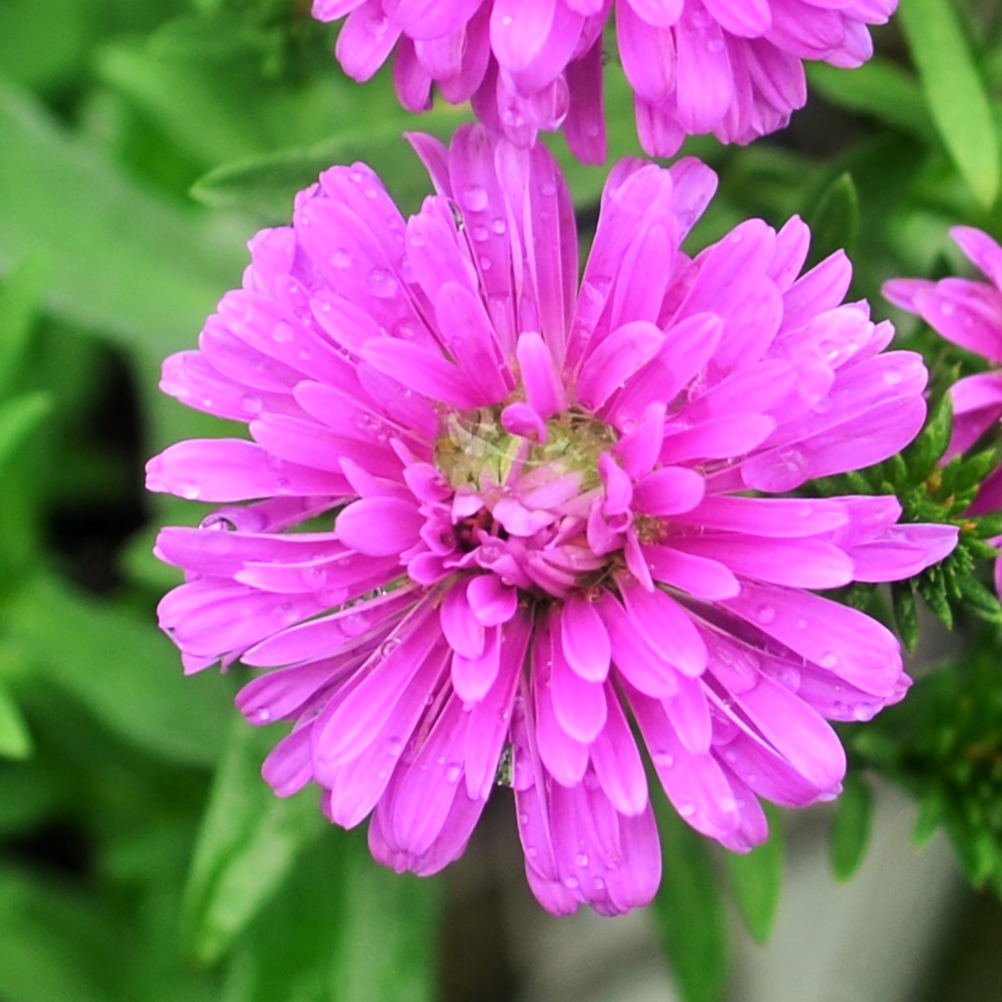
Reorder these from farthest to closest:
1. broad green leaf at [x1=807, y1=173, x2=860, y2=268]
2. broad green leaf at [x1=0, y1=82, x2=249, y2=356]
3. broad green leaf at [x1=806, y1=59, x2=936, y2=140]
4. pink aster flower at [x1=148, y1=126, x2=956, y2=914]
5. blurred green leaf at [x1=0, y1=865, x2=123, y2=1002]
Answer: blurred green leaf at [x1=0, y1=865, x2=123, y2=1002]
broad green leaf at [x1=0, y1=82, x2=249, y2=356]
broad green leaf at [x1=806, y1=59, x2=936, y2=140]
broad green leaf at [x1=807, y1=173, x2=860, y2=268]
pink aster flower at [x1=148, y1=126, x2=956, y2=914]

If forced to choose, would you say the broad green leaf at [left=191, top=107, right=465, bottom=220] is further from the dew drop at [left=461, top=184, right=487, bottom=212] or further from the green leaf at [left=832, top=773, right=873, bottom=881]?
the green leaf at [left=832, top=773, right=873, bottom=881]

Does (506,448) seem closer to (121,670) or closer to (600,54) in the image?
(600,54)

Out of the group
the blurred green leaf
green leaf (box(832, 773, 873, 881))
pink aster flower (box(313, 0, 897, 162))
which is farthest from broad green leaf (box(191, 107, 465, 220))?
the blurred green leaf

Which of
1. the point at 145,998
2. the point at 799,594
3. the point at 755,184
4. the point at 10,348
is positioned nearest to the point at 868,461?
the point at 799,594

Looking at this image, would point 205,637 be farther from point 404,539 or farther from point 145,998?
point 145,998

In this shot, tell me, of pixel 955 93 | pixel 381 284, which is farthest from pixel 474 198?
pixel 955 93

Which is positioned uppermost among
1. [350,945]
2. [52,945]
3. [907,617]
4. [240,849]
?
[907,617]

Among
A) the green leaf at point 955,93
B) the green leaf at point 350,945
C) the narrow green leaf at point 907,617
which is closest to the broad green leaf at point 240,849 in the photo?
the green leaf at point 350,945
